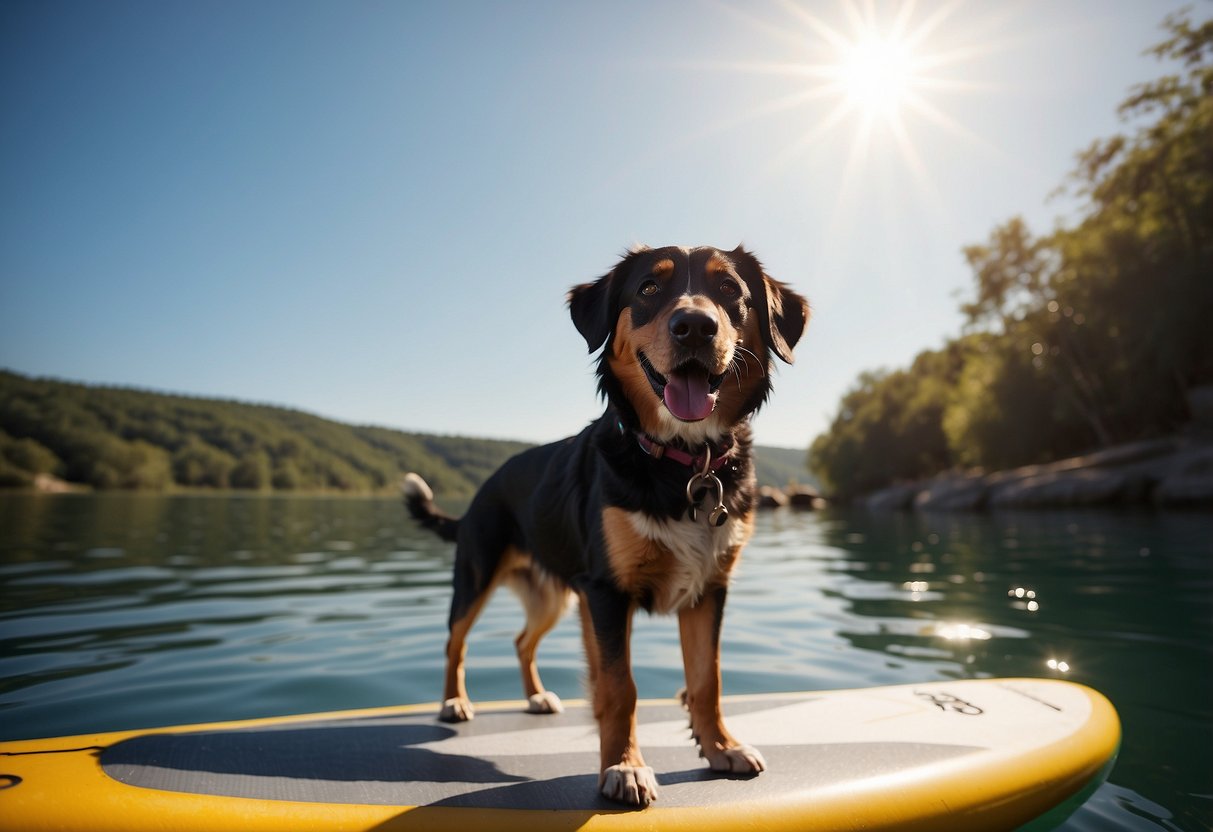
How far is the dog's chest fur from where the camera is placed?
8.86 ft

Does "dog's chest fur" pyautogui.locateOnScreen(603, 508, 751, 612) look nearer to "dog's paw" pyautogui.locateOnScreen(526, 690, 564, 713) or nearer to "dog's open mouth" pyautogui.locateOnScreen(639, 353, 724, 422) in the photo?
"dog's open mouth" pyautogui.locateOnScreen(639, 353, 724, 422)

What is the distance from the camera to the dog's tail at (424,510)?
4.84 m

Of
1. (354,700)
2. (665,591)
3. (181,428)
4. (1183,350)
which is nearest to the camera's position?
(665,591)

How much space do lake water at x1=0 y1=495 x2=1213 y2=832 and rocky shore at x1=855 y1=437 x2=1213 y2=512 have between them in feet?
29.8

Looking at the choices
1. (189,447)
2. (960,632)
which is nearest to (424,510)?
(960,632)

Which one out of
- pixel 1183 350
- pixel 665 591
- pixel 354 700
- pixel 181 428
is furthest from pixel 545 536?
pixel 181 428

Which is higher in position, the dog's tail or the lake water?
the dog's tail

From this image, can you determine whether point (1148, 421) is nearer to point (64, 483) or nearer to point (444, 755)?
point (444, 755)

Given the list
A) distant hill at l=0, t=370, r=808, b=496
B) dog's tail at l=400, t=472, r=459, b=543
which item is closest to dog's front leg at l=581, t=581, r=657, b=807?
dog's tail at l=400, t=472, r=459, b=543

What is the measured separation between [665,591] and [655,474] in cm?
47

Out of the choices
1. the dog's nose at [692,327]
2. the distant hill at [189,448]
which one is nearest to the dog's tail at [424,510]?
the dog's nose at [692,327]

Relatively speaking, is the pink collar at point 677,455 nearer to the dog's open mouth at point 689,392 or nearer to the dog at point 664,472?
the dog at point 664,472

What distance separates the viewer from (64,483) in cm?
9844

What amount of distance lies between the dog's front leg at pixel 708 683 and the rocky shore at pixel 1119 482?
2183 cm
